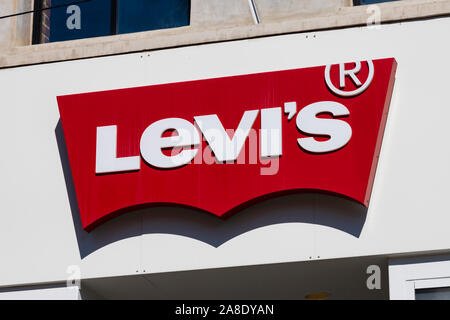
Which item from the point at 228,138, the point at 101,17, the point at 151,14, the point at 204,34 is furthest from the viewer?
the point at 101,17

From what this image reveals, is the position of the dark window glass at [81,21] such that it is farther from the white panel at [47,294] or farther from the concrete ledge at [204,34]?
the white panel at [47,294]

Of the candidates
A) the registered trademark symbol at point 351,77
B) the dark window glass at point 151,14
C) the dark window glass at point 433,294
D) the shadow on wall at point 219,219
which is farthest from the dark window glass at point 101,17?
the dark window glass at point 433,294

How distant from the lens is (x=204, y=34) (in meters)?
11.1

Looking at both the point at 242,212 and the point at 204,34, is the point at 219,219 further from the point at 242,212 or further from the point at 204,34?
the point at 204,34

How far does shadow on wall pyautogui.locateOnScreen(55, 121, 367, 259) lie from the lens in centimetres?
1013

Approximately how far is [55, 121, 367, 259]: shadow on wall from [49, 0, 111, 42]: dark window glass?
68.0 inches

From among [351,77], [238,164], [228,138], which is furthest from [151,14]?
[351,77]

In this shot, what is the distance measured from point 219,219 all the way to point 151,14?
271 centimetres

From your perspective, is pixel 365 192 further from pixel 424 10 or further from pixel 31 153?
pixel 31 153

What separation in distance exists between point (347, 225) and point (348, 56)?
5.79 ft

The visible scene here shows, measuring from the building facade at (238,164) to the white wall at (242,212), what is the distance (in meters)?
0.01

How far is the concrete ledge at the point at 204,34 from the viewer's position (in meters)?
10.6

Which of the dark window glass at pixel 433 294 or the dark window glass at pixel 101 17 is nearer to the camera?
the dark window glass at pixel 433 294

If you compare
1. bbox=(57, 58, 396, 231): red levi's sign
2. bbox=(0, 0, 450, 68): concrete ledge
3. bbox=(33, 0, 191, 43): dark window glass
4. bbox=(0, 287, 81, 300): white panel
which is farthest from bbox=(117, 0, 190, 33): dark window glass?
bbox=(0, 287, 81, 300): white panel
